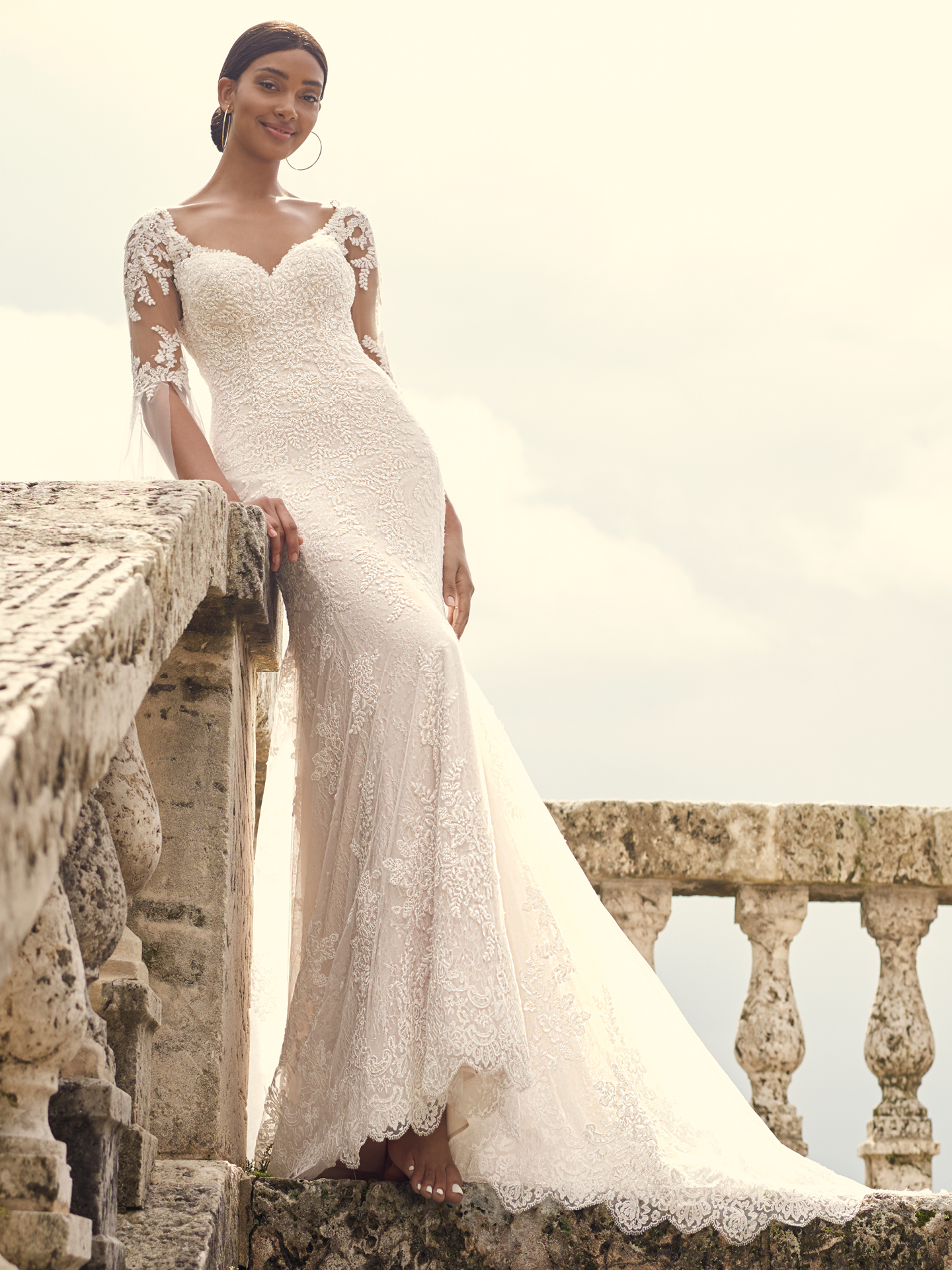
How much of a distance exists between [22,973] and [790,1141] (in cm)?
316

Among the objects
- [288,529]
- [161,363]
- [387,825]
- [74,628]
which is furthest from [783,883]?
[74,628]

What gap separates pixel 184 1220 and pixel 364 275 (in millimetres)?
2183

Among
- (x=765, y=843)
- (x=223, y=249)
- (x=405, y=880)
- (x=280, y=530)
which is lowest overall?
(x=405, y=880)

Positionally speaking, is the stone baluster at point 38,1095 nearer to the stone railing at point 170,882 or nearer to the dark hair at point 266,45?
the stone railing at point 170,882

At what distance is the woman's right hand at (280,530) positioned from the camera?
2371 millimetres

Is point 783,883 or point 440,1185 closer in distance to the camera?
point 440,1185

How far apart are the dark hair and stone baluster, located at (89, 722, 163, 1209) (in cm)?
195

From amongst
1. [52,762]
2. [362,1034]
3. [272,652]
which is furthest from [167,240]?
[52,762]

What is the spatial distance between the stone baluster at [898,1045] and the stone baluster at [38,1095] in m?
3.15

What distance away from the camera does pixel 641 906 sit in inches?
155

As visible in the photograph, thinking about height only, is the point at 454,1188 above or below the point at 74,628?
below

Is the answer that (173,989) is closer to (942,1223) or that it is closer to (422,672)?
(422,672)

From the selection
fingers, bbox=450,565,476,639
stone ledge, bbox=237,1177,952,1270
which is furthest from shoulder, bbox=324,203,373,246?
stone ledge, bbox=237,1177,952,1270

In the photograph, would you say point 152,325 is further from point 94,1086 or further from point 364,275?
point 94,1086
